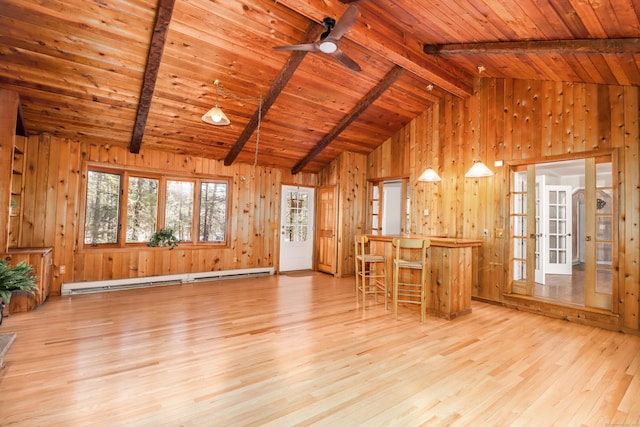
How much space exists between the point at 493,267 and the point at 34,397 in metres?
5.53

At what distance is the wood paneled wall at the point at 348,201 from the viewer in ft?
22.9

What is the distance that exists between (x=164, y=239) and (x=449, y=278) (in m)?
4.93

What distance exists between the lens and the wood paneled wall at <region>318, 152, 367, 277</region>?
698 cm

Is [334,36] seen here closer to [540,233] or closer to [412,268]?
[412,268]

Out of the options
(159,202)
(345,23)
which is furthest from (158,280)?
(345,23)

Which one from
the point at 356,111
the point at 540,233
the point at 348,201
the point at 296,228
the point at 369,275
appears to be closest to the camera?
the point at 369,275

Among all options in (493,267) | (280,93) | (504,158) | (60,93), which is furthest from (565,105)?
(60,93)

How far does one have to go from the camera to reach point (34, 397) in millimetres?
2096

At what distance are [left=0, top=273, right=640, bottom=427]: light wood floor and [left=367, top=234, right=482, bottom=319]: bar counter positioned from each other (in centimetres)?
24

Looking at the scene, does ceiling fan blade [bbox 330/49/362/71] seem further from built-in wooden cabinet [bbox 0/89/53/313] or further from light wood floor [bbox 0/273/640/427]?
built-in wooden cabinet [bbox 0/89/53/313]

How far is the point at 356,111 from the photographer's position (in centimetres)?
553

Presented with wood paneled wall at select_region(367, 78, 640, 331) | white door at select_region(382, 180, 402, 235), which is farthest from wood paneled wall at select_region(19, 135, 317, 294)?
wood paneled wall at select_region(367, 78, 640, 331)

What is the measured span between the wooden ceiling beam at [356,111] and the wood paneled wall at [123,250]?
3.14 ft

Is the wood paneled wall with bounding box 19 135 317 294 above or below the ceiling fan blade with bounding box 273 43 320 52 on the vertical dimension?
below
